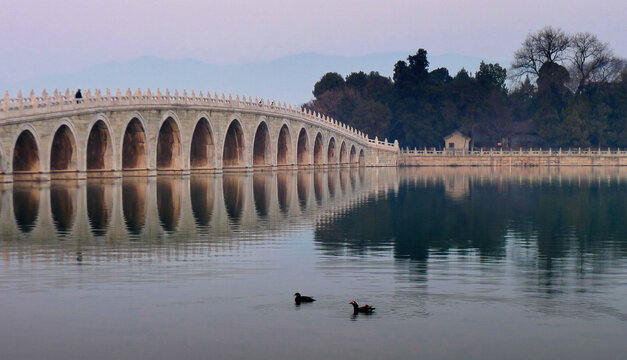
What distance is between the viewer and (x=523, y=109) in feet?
433

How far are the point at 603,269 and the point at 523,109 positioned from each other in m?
116

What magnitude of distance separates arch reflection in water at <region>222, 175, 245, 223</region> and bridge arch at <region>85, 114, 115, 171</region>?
23.4ft

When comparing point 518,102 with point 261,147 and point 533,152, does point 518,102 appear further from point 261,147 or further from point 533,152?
point 261,147

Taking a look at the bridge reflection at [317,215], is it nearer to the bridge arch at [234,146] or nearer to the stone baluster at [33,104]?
the stone baluster at [33,104]

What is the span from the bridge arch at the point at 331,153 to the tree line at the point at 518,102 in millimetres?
20961

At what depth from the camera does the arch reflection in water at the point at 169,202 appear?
2911 centimetres

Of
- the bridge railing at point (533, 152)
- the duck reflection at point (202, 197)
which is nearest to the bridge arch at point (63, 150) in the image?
the duck reflection at point (202, 197)

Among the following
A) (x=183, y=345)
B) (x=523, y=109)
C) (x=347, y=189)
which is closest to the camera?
(x=183, y=345)

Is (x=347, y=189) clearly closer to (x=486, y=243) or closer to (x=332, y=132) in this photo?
(x=486, y=243)

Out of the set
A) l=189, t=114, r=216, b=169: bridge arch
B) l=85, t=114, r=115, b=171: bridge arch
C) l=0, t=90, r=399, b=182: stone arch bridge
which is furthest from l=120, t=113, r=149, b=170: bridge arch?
l=189, t=114, r=216, b=169: bridge arch

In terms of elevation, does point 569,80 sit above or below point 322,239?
above

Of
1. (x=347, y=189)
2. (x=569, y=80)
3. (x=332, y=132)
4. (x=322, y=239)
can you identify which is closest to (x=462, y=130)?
(x=569, y=80)

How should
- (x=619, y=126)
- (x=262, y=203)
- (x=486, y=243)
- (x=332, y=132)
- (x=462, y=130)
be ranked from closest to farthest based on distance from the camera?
(x=486, y=243) < (x=262, y=203) < (x=332, y=132) < (x=619, y=126) < (x=462, y=130)

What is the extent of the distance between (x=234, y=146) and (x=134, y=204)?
127 feet
